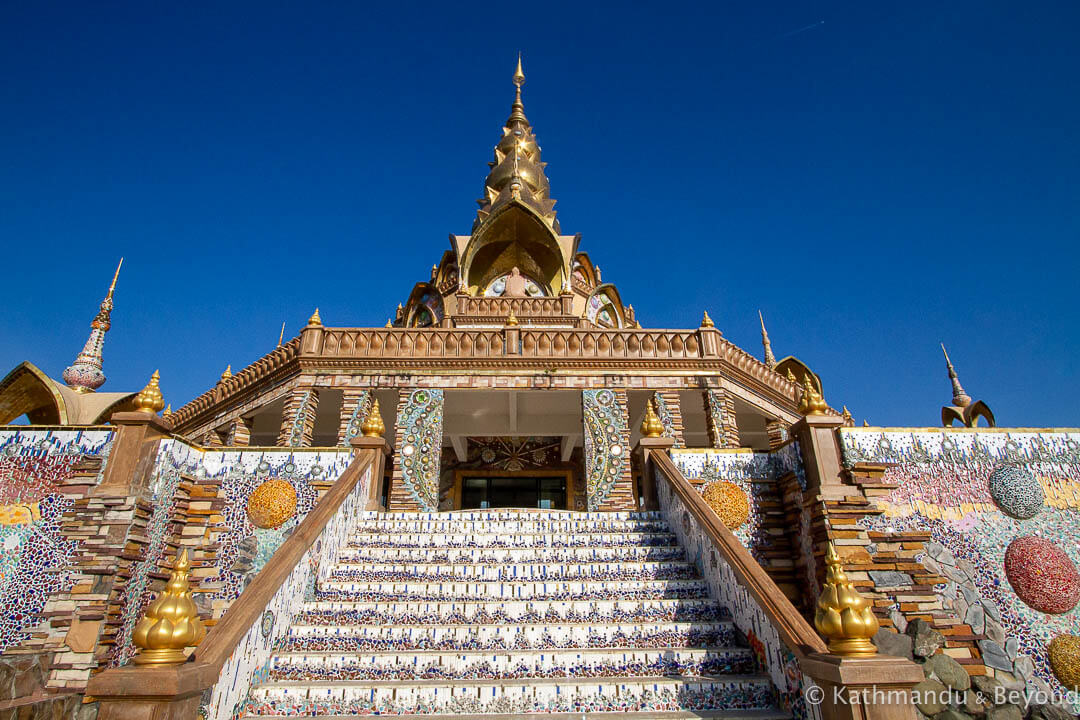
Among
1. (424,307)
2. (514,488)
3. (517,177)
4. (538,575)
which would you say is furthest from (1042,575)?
(517,177)

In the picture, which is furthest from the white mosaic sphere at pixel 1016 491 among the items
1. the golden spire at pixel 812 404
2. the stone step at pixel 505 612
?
the stone step at pixel 505 612

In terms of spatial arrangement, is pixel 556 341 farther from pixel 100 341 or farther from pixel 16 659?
Result: pixel 100 341

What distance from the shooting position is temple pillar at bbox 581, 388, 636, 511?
39.7 feet

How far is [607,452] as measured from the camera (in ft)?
40.7

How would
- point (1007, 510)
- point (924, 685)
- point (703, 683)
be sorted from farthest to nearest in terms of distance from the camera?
1. point (1007, 510)
2. point (924, 685)
3. point (703, 683)

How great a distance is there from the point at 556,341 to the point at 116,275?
1918 cm

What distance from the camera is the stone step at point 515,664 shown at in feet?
16.8

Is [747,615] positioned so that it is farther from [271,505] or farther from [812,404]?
[271,505]

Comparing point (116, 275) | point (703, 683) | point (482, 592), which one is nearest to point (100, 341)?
point (116, 275)

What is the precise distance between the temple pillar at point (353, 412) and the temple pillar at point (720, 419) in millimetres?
7965

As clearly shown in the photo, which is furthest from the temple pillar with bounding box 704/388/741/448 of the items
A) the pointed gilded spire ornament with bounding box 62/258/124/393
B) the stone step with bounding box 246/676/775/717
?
the pointed gilded spire ornament with bounding box 62/258/124/393

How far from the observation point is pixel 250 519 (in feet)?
28.3

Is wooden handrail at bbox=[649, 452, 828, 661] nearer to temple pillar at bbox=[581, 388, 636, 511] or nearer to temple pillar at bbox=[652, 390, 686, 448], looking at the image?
temple pillar at bbox=[581, 388, 636, 511]

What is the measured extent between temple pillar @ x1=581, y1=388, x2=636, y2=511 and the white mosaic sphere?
615 centimetres
